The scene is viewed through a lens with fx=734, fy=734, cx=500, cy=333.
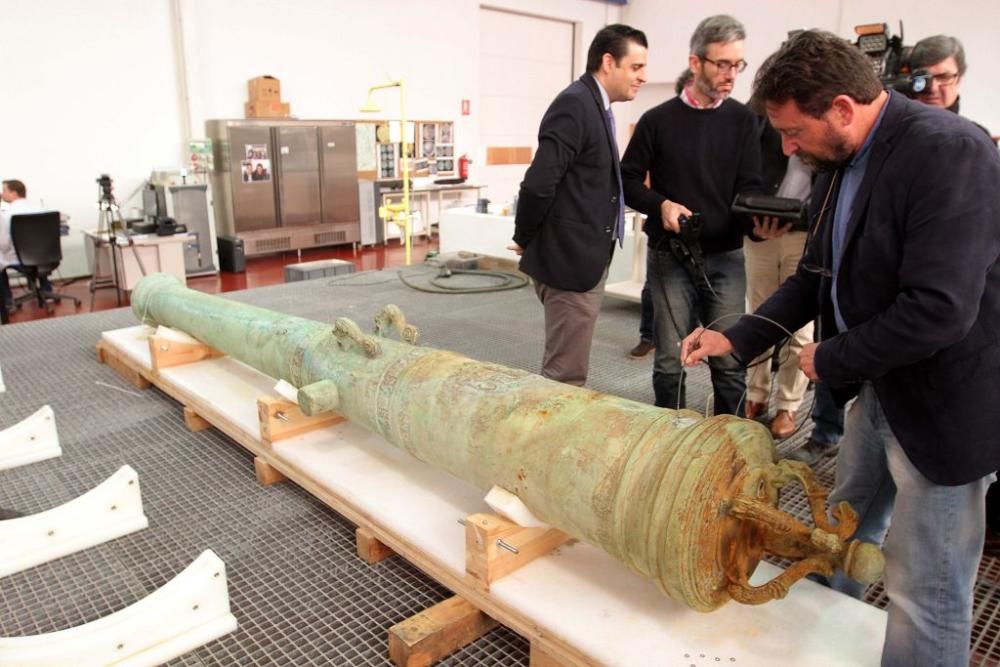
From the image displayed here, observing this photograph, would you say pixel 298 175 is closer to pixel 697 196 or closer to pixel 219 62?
pixel 219 62

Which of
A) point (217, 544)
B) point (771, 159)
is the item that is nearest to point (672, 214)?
point (771, 159)

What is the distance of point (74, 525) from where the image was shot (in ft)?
7.36

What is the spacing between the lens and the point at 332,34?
922cm

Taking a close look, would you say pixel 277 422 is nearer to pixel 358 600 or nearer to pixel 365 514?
pixel 365 514

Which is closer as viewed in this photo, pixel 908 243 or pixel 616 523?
pixel 908 243

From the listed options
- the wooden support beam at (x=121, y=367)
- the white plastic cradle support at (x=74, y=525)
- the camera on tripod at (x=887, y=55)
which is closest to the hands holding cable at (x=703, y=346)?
the camera on tripod at (x=887, y=55)

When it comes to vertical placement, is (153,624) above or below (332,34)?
below

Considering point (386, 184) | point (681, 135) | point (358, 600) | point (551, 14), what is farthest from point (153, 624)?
point (551, 14)

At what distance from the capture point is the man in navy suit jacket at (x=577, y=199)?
2.54 meters

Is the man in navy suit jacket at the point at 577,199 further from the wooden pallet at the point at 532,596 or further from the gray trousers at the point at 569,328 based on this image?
the wooden pallet at the point at 532,596

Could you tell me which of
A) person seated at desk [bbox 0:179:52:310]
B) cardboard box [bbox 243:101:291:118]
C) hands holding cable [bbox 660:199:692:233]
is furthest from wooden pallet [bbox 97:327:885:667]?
cardboard box [bbox 243:101:291:118]

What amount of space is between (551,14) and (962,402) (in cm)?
1157

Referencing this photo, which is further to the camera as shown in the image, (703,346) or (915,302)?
(703,346)

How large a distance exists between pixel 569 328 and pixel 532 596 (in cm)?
122
